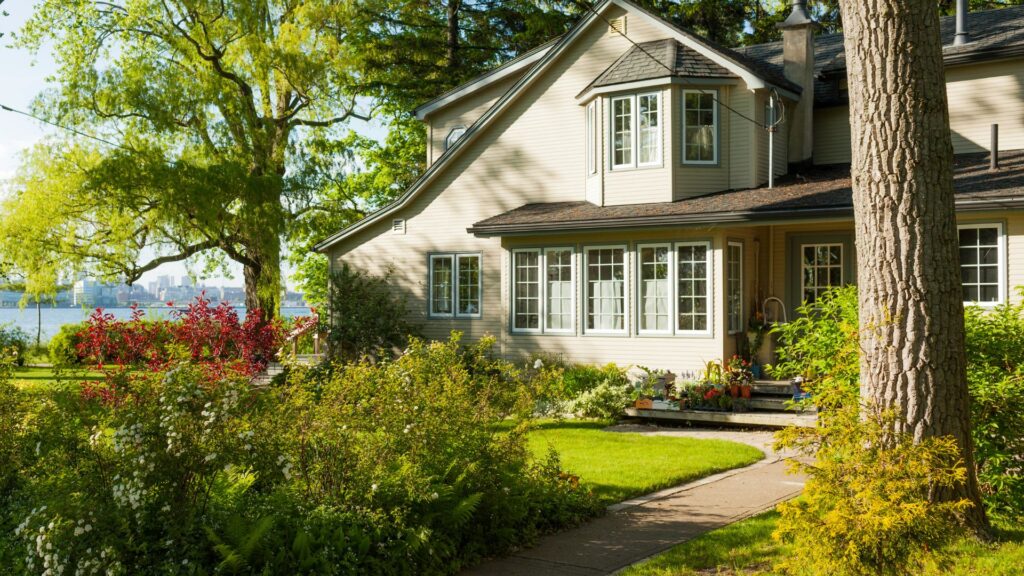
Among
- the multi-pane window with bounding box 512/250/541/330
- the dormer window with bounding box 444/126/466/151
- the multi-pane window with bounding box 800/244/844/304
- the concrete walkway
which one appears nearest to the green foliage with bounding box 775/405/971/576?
the concrete walkway

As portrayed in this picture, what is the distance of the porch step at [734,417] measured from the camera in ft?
44.7

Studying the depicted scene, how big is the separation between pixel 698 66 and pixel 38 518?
559 inches

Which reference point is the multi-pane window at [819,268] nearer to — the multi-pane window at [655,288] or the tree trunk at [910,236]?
the multi-pane window at [655,288]

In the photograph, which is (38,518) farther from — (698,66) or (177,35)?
(177,35)

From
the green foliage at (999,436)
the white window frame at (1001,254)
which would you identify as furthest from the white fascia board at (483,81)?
the green foliage at (999,436)

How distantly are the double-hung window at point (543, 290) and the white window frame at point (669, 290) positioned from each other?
1.40 m

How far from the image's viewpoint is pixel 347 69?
1016 inches

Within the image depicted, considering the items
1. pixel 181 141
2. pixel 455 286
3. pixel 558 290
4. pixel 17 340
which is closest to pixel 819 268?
pixel 558 290

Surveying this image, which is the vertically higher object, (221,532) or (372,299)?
(372,299)

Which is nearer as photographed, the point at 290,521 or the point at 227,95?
the point at 290,521

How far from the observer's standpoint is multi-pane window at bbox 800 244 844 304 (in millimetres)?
16266

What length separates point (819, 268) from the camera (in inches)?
648

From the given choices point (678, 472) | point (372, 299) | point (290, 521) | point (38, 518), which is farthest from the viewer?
point (372, 299)

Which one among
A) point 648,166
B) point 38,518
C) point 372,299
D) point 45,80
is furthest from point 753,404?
point 45,80
